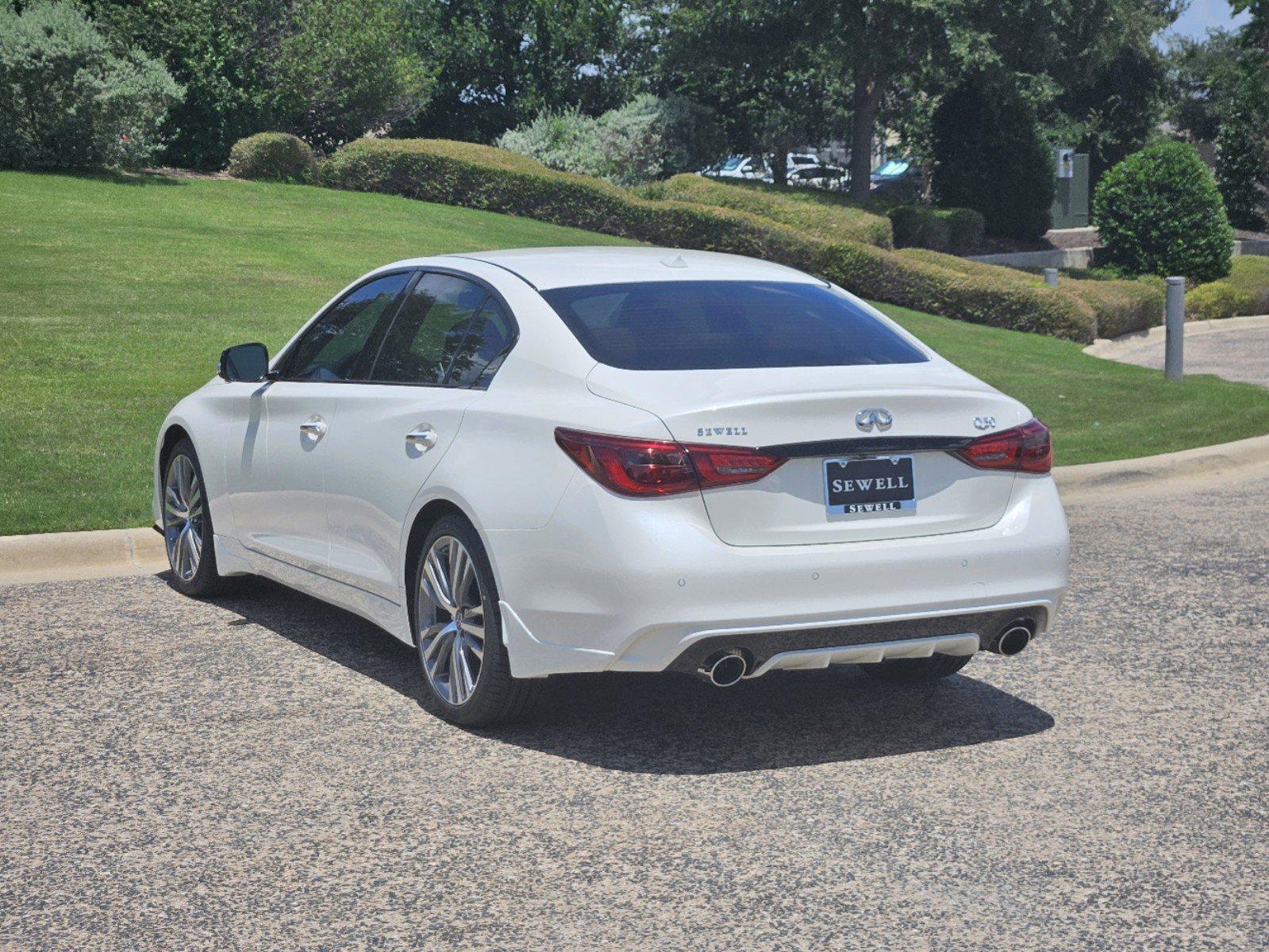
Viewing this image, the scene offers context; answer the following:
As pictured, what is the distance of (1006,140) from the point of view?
44.7 metres

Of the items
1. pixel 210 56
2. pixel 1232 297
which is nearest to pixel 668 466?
pixel 1232 297

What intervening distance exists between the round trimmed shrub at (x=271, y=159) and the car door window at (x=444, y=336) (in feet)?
75.4

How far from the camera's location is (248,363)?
23.6 ft

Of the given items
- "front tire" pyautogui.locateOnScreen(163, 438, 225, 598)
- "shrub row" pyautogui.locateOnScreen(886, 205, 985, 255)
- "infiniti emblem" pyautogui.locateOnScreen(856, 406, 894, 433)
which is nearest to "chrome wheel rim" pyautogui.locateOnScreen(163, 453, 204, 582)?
"front tire" pyautogui.locateOnScreen(163, 438, 225, 598)

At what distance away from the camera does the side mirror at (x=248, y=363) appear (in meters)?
7.20

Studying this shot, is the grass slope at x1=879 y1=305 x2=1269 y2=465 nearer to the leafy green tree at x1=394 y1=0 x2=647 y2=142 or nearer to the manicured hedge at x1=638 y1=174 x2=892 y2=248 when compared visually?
the manicured hedge at x1=638 y1=174 x2=892 y2=248

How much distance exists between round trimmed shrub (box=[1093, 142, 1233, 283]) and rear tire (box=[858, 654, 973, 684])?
27.4 meters

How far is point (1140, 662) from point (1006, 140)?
40195mm

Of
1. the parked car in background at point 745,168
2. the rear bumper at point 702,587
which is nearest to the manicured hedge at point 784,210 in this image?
the parked car in background at point 745,168

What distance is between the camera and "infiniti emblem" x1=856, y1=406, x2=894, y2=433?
511 centimetres

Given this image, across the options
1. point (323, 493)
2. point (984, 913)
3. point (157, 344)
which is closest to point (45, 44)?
point (157, 344)

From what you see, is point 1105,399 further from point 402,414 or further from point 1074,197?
point 1074,197

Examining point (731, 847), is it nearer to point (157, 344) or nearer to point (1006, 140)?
point (157, 344)

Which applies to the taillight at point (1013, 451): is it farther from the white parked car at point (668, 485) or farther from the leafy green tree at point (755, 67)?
the leafy green tree at point (755, 67)
